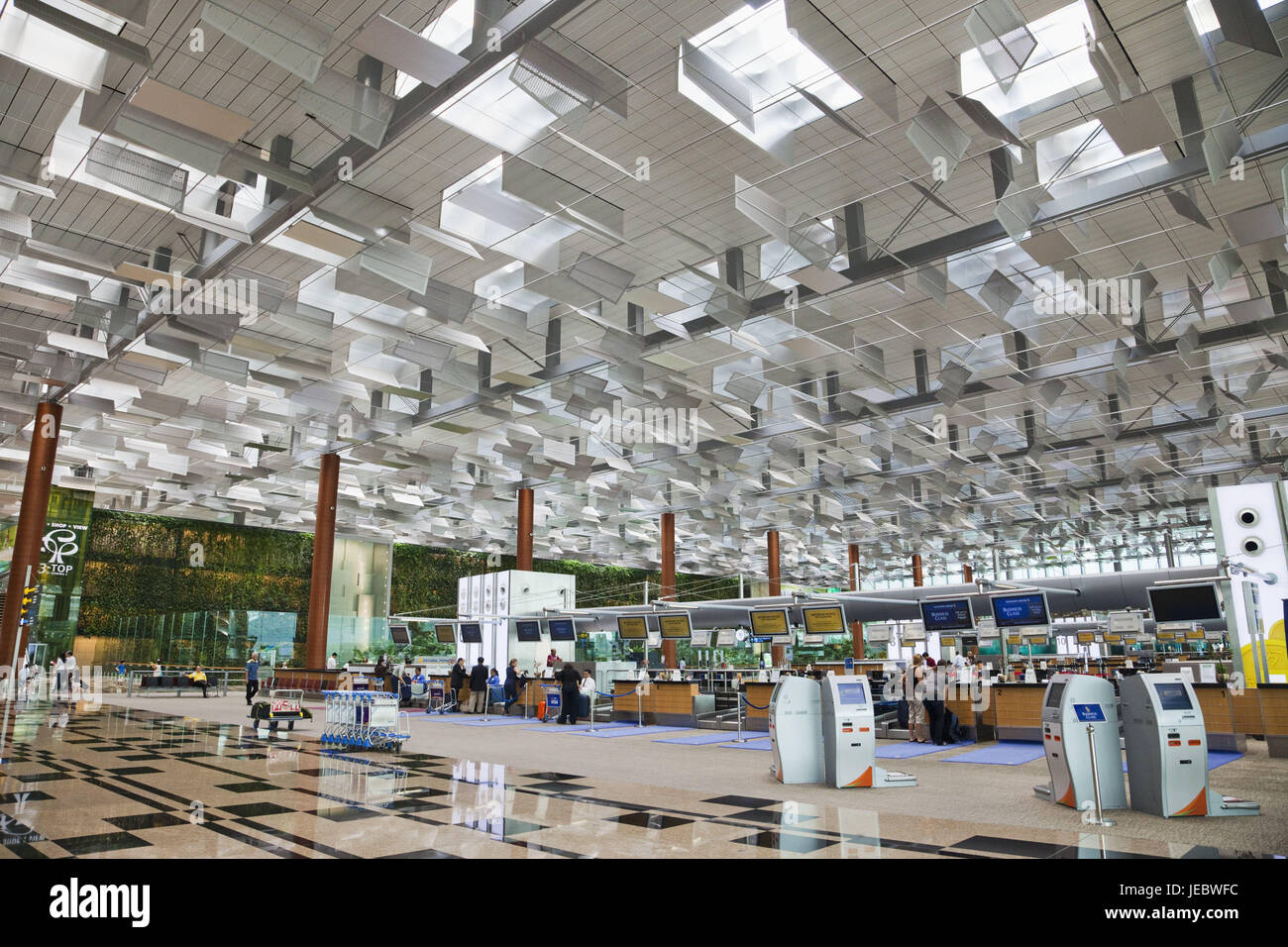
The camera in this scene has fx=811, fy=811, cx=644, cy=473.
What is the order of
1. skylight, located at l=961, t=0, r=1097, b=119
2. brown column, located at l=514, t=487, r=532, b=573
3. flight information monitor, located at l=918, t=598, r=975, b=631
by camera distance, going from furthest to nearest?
brown column, located at l=514, t=487, r=532, b=573
flight information monitor, located at l=918, t=598, r=975, b=631
skylight, located at l=961, t=0, r=1097, b=119

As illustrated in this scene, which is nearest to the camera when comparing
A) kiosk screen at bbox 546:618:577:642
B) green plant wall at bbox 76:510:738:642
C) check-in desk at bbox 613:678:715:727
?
check-in desk at bbox 613:678:715:727

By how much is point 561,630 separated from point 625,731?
19.5 feet

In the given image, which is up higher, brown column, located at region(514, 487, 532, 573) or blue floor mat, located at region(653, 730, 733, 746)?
brown column, located at region(514, 487, 532, 573)

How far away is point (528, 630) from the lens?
76.1 ft

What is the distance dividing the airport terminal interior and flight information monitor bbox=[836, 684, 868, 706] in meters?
0.05

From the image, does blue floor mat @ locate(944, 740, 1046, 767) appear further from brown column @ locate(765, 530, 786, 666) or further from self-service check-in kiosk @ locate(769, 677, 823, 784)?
brown column @ locate(765, 530, 786, 666)

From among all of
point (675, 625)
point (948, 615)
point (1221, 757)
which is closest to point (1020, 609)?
point (948, 615)

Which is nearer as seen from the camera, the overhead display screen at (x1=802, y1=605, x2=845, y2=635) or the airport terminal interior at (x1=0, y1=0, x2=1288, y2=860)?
the airport terminal interior at (x1=0, y1=0, x2=1288, y2=860)

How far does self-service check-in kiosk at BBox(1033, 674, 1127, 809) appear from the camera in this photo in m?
7.41

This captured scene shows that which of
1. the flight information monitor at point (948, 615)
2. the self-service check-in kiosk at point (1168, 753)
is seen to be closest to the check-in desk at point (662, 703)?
the flight information monitor at point (948, 615)

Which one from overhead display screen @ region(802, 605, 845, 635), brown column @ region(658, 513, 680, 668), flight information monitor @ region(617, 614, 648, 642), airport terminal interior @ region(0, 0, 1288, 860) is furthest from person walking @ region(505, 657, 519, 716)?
brown column @ region(658, 513, 680, 668)

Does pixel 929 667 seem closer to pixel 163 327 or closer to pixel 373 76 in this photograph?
pixel 373 76

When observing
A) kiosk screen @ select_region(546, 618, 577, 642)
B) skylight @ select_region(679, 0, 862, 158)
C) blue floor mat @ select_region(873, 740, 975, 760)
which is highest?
skylight @ select_region(679, 0, 862, 158)

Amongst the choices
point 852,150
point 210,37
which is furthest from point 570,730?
point 210,37
